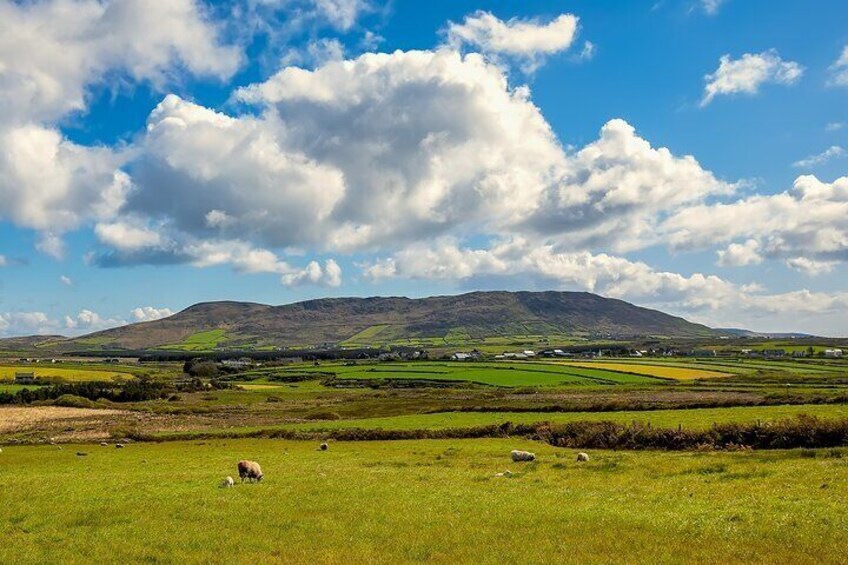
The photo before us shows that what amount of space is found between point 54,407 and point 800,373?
167 m

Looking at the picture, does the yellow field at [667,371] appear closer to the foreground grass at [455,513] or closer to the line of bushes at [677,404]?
the line of bushes at [677,404]

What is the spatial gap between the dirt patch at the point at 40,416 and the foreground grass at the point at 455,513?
64552 mm

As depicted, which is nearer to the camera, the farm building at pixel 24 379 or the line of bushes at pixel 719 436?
the line of bushes at pixel 719 436

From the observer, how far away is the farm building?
167725mm

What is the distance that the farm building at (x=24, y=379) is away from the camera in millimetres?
167725

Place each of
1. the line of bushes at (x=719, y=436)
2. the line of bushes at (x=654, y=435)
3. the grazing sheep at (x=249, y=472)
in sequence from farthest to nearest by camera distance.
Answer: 1. the line of bushes at (x=654, y=435)
2. the line of bushes at (x=719, y=436)
3. the grazing sheep at (x=249, y=472)

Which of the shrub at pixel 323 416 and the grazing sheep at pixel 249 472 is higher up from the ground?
the grazing sheep at pixel 249 472

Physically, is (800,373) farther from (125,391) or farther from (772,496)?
(125,391)

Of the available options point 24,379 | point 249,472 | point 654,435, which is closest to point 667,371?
point 654,435

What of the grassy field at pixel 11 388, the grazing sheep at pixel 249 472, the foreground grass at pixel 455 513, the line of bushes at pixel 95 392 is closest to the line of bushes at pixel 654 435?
the foreground grass at pixel 455 513

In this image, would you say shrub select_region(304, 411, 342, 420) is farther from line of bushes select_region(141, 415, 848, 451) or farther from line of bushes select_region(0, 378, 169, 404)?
line of bushes select_region(0, 378, 169, 404)

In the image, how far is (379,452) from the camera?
5238 cm

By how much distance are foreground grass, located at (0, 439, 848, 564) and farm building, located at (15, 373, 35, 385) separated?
15361 centimetres

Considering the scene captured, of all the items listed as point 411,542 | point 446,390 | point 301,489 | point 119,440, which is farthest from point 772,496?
point 446,390
